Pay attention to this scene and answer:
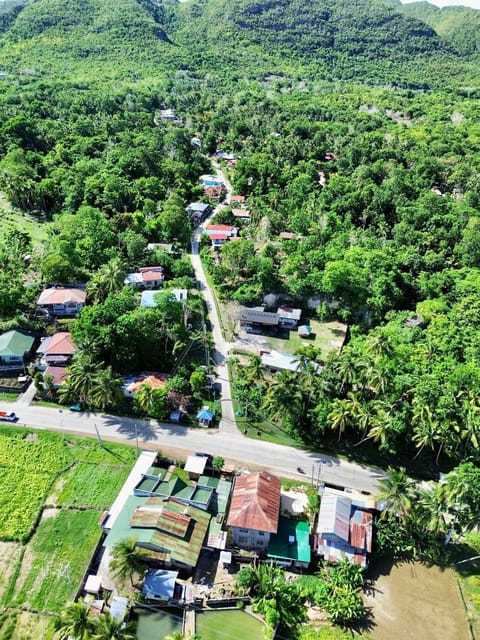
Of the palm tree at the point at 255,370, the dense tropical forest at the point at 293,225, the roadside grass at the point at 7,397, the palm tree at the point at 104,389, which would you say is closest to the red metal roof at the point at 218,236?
the dense tropical forest at the point at 293,225

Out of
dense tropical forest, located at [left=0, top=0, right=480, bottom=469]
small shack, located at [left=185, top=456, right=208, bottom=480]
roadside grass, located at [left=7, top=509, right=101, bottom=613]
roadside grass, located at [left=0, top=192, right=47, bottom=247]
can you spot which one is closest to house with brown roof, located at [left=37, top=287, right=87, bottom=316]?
dense tropical forest, located at [left=0, top=0, right=480, bottom=469]

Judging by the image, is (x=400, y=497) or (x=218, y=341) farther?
(x=218, y=341)

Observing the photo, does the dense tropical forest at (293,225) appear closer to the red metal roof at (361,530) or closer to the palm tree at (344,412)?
the palm tree at (344,412)

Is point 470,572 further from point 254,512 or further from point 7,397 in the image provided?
point 7,397

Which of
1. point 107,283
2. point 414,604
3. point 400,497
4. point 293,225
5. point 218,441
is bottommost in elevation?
point 414,604

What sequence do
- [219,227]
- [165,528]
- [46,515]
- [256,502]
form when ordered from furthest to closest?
[219,227] < [46,515] < [256,502] < [165,528]

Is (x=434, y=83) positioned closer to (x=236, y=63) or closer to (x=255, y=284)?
(x=236, y=63)

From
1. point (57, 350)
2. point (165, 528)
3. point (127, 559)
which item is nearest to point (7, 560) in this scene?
point (127, 559)
